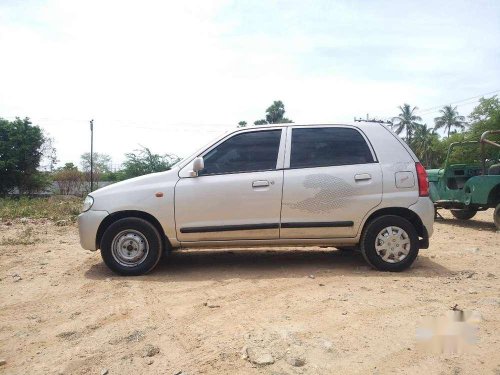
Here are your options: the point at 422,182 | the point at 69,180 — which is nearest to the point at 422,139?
the point at 69,180

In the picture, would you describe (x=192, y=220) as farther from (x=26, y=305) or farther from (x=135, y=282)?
(x=26, y=305)

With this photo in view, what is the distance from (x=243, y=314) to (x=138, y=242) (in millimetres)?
1925

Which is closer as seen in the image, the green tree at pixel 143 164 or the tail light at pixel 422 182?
the tail light at pixel 422 182

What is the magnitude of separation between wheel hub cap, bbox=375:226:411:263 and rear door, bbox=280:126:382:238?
31 centimetres

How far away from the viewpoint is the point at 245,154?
510cm

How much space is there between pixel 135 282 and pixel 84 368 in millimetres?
2022

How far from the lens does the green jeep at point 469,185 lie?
9.18 m

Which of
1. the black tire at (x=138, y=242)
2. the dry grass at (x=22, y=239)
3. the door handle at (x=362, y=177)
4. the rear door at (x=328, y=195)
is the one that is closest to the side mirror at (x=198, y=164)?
the black tire at (x=138, y=242)

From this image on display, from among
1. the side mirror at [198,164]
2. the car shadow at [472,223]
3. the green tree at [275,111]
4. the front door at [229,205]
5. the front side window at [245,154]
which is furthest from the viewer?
the green tree at [275,111]

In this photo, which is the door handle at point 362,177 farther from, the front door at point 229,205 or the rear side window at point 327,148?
the front door at point 229,205

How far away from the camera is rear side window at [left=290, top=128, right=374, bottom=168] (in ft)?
16.6

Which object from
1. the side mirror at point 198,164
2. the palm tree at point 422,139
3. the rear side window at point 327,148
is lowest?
the side mirror at point 198,164

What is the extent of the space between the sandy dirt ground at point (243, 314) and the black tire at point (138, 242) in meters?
0.17

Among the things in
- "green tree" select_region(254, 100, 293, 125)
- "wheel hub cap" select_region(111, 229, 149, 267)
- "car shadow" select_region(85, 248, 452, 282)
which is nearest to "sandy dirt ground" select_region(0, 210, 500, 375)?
"car shadow" select_region(85, 248, 452, 282)
